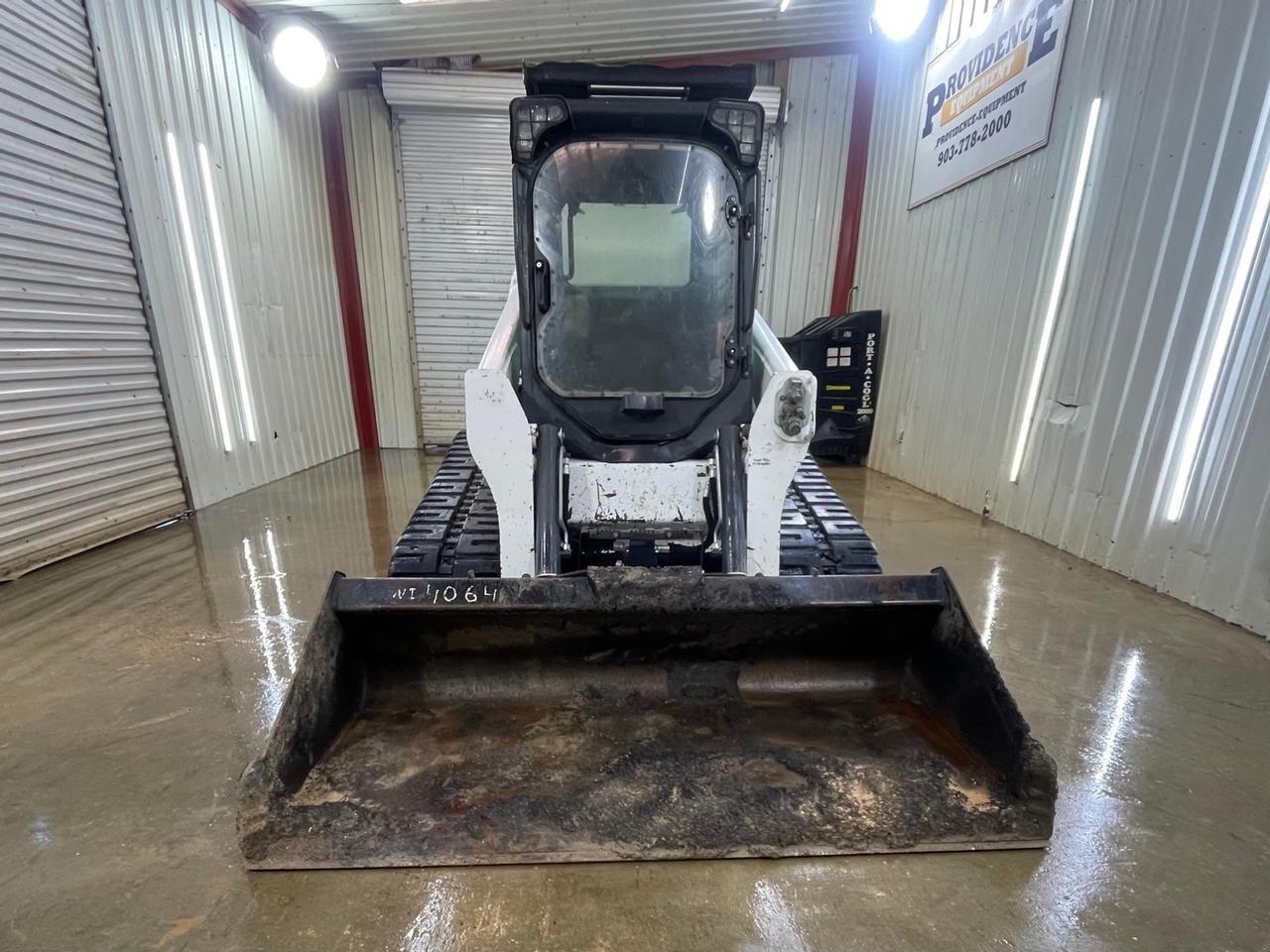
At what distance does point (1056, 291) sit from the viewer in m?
4.20

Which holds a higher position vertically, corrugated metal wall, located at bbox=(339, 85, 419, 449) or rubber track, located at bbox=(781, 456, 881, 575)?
corrugated metal wall, located at bbox=(339, 85, 419, 449)

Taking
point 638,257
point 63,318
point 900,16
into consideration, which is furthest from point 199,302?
point 900,16

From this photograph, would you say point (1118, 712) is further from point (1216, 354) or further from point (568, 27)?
point (568, 27)

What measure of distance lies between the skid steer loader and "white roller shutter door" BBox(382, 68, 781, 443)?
5.66 metres

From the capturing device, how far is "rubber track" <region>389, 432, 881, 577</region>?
2.49 meters

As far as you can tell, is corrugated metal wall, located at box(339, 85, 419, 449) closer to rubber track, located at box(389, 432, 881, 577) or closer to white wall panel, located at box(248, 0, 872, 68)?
white wall panel, located at box(248, 0, 872, 68)

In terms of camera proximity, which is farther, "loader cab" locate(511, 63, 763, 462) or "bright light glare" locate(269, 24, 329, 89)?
"bright light glare" locate(269, 24, 329, 89)

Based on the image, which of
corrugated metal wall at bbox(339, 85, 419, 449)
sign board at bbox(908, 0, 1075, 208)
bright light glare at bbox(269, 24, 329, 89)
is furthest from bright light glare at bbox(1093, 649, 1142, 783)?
bright light glare at bbox(269, 24, 329, 89)

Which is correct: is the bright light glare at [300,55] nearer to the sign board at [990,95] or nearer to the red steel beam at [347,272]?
the red steel beam at [347,272]

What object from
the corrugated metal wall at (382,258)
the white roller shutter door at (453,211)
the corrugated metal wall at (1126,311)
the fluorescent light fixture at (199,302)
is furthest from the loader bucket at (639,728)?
the corrugated metal wall at (382,258)

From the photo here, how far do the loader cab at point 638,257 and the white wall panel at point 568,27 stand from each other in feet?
16.0

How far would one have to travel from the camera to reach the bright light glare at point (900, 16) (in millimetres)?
5846

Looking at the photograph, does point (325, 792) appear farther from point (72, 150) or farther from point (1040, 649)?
point (72, 150)

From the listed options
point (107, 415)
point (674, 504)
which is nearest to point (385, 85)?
point (107, 415)
